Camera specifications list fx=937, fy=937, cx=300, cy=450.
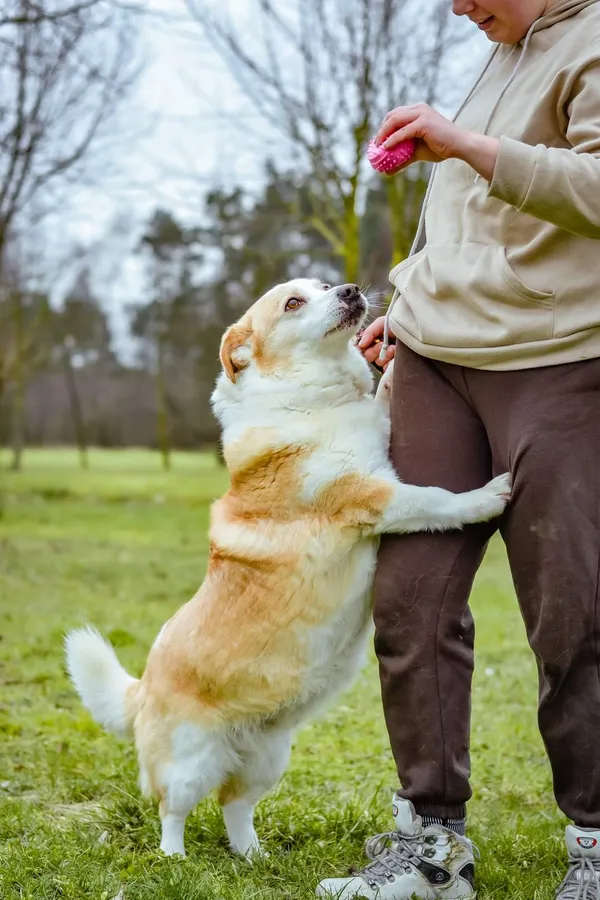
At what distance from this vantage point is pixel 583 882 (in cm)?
219

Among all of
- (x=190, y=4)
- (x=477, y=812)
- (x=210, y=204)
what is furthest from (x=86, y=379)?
(x=477, y=812)

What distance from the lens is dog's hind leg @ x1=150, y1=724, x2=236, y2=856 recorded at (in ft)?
8.66

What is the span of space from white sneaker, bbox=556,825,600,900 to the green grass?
13 cm

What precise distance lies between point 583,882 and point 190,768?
108cm

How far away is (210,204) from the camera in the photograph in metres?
13.0

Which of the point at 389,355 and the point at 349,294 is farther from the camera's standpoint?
the point at 349,294

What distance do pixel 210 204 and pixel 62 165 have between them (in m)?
2.28

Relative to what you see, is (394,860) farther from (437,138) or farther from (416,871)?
(437,138)

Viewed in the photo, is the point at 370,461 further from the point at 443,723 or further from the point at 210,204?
the point at 210,204

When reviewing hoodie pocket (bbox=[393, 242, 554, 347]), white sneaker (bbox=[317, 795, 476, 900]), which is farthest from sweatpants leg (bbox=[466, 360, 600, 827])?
white sneaker (bbox=[317, 795, 476, 900])

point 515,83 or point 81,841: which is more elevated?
point 515,83

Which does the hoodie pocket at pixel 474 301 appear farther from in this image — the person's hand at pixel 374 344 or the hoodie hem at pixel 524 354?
the person's hand at pixel 374 344

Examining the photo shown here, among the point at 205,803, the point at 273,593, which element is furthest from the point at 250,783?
the point at 273,593

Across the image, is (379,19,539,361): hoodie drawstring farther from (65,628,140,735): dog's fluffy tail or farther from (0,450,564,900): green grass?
(0,450,564,900): green grass
